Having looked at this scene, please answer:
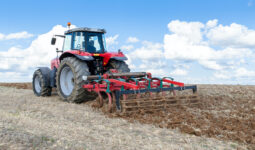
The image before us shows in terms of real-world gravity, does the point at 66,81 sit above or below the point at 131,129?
above

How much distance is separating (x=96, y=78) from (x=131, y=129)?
2652mm

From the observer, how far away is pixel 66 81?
27.2ft

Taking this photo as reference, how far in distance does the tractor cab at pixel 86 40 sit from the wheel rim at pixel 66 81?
82 centimetres

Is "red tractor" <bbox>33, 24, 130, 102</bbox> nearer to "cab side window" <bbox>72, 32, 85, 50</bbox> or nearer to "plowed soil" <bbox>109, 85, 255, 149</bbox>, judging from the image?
"cab side window" <bbox>72, 32, 85, 50</bbox>

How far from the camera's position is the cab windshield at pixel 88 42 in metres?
8.09

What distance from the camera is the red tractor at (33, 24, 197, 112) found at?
6164 millimetres

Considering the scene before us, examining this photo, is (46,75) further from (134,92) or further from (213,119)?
(213,119)

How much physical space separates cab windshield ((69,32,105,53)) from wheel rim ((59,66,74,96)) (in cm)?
82

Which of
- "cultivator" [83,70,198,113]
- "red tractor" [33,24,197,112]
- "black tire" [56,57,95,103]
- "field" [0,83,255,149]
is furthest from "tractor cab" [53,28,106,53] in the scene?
"field" [0,83,255,149]

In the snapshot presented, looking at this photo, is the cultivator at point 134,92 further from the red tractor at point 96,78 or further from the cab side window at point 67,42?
the cab side window at point 67,42

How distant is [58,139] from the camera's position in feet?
12.4

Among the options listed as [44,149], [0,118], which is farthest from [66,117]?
[44,149]

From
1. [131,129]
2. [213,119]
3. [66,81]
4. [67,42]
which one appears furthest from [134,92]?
[67,42]

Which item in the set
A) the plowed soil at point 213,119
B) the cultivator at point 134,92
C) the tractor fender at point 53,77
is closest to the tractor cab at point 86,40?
the tractor fender at point 53,77
